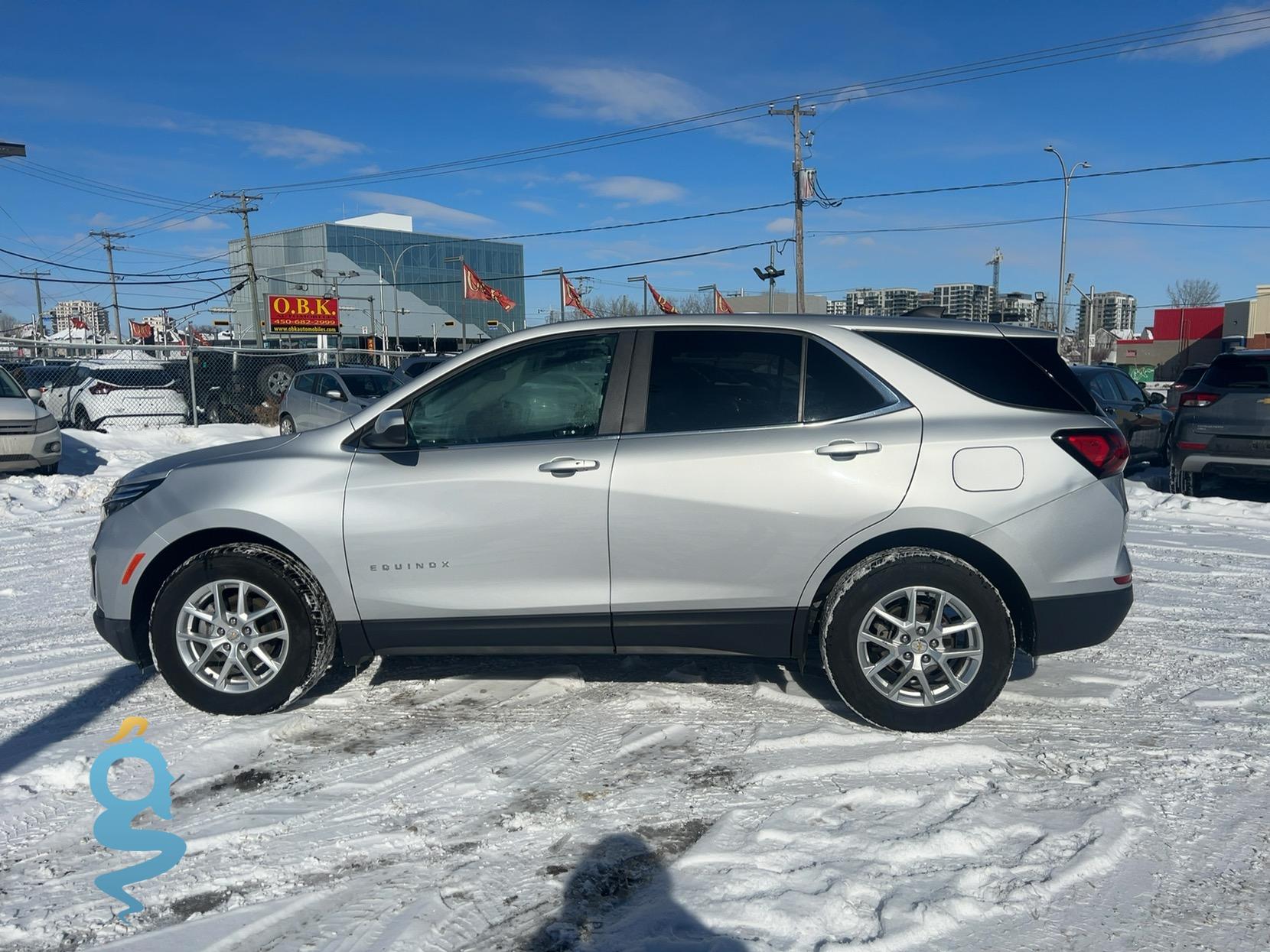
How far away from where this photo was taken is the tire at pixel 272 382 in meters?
21.8

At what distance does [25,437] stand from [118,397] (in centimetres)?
728

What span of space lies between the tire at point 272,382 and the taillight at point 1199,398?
59.2 feet

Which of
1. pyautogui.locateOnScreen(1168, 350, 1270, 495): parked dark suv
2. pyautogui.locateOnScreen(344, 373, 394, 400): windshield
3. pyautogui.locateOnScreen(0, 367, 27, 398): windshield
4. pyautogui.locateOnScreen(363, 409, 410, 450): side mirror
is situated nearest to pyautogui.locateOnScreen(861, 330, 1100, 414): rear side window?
pyautogui.locateOnScreen(363, 409, 410, 450): side mirror

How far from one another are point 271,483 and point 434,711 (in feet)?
4.42

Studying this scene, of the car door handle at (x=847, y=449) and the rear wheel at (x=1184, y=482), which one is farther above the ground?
the car door handle at (x=847, y=449)

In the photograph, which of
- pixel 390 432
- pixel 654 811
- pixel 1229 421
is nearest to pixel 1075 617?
pixel 654 811

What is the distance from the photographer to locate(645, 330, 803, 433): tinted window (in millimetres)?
4246

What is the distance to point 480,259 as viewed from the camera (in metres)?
92.7

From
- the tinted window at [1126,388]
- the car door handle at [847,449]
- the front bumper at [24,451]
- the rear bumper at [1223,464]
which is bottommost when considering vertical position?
the rear bumper at [1223,464]

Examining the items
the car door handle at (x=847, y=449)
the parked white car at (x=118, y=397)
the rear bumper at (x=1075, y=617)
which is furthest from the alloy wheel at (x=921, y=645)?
the parked white car at (x=118, y=397)

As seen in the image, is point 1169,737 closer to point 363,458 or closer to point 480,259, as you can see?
point 363,458

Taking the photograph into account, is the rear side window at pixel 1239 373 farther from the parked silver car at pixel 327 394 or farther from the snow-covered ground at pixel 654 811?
the parked silver car at pixel 327 394

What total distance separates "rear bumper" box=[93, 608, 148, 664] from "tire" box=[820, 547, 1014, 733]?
10.5ft

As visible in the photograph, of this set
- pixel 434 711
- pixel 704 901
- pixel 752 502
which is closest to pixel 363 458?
pixel 434 711
